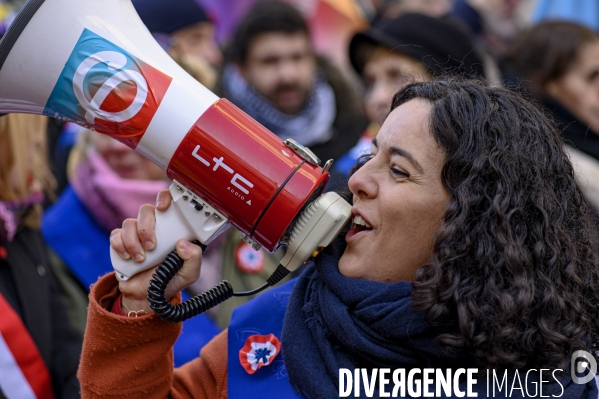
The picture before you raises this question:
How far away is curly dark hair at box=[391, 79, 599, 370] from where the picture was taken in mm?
1728

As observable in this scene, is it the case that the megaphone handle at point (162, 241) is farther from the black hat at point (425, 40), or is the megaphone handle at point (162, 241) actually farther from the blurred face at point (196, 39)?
the blurred face at point (196, 39)

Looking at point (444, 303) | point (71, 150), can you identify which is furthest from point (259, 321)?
point (71, 150)

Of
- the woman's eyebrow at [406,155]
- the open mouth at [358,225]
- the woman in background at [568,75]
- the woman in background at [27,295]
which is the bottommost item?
the woman in background at [27,295]

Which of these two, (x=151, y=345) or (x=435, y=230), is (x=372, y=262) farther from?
(x=151, y=345)

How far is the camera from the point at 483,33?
5.77 m

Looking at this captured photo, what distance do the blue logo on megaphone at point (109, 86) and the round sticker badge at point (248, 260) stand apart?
132cm

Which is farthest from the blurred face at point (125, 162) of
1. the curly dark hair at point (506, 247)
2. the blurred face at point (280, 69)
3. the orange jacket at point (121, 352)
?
the curly dark hair at point (506, 247)

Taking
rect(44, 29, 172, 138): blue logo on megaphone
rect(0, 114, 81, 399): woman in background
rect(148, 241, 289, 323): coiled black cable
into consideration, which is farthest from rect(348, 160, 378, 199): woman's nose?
rect(0, 114, 81, 399): woman in background

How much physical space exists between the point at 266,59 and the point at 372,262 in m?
2.37

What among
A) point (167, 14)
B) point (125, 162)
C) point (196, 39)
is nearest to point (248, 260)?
point (125, 162)

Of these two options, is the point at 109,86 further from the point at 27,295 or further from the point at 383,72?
the point at 383,72

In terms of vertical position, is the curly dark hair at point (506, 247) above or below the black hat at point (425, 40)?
below

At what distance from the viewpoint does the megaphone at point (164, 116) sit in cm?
177

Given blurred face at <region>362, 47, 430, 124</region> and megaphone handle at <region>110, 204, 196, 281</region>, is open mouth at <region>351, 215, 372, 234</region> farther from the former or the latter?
blurred face at <region>362, 47, 430, 124</region>
